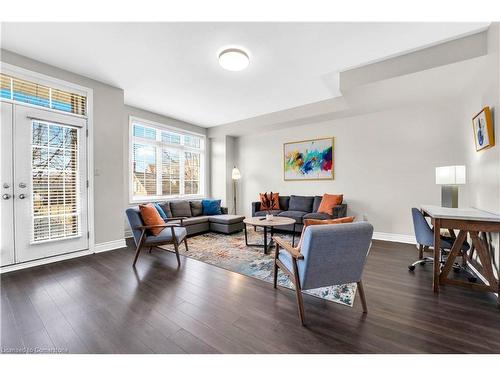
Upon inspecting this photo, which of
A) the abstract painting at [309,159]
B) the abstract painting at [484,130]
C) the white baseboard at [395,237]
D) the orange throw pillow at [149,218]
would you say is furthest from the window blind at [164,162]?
the abstract painting at [484,130]

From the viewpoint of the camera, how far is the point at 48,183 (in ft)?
10.0

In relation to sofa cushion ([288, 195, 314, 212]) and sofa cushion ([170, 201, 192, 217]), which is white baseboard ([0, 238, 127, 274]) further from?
sofa cushion ([288, 195, 314, 212])

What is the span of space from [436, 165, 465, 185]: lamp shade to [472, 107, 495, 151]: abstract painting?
300 mm

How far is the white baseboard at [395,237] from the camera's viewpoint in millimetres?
4020

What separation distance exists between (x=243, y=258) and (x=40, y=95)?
12.1 feet

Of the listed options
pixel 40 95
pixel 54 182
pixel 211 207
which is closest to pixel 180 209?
pixel 211 207

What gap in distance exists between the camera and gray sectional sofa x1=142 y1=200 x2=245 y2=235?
4.66 metres

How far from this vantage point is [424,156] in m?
3.95

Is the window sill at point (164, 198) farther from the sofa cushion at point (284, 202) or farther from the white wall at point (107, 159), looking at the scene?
the sofa cushion at point (284, 202)

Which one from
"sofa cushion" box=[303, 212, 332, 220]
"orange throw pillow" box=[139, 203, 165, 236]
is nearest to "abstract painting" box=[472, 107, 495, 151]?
"sofa cushion" box=[303, 212, 332, 220]

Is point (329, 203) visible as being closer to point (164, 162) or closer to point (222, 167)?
point (222, 167)

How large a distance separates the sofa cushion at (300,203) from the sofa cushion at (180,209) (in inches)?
96.2
